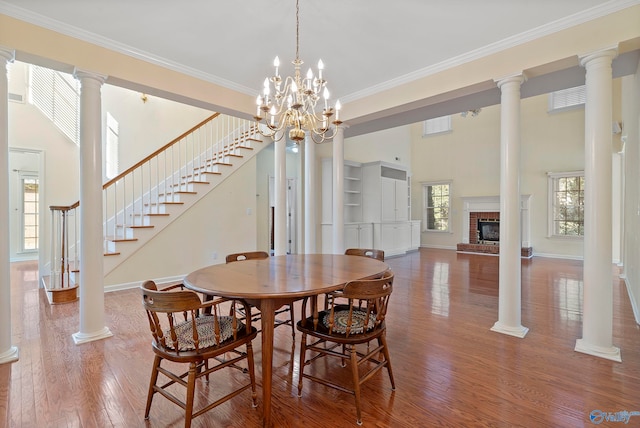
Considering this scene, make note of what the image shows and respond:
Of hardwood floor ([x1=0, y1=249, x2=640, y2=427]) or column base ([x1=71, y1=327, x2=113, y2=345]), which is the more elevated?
column base ([x1=71, y1=327, x2=113, y2=345])

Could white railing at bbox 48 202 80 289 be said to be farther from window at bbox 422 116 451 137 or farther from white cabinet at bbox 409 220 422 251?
window at bbox 422 116 451 137

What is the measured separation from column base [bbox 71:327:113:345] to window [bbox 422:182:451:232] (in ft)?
28.6

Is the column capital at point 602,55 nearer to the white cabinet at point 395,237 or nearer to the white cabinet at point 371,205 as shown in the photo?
the white cabinet at point 371,205

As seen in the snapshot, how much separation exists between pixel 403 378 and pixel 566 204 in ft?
25.0

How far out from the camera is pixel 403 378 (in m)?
2.17

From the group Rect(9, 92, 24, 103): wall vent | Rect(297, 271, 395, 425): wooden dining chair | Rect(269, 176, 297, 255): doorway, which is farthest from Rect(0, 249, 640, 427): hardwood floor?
Rect(9, 92, 24, 103): wall vent

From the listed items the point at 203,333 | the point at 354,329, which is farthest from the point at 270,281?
the point at 354,329

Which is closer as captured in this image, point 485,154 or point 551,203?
point 551,203

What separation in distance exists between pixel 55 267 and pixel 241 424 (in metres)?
3.96

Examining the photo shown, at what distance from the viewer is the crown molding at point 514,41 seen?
2.39 m

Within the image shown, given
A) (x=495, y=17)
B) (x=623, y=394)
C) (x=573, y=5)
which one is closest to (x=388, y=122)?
(x=495, y=17)

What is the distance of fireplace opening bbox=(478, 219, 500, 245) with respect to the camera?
8438mm

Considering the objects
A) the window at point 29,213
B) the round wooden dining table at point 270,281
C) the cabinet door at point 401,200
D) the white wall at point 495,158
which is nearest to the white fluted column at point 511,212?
the round wooden dining table at point 270,281
